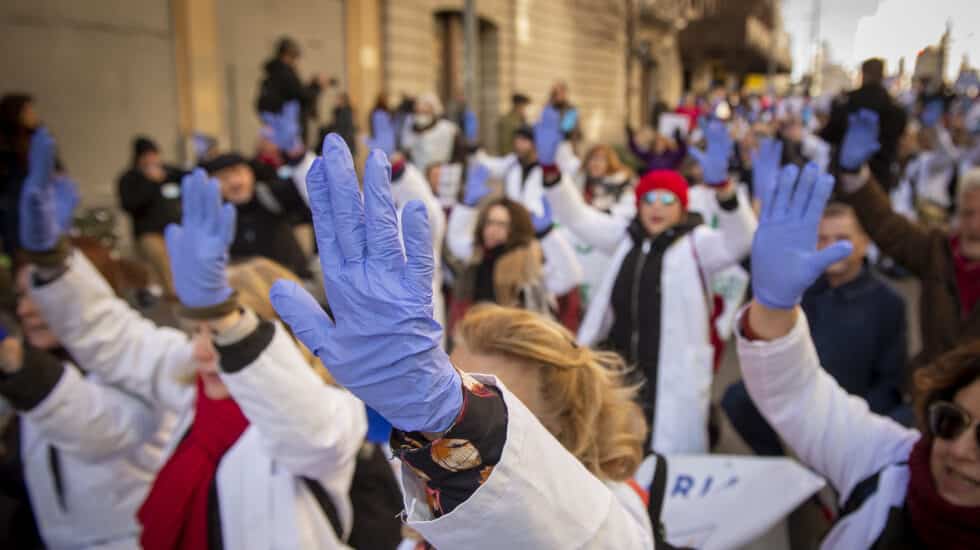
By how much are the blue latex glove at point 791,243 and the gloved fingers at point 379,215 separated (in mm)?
1006

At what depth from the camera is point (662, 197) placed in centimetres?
302

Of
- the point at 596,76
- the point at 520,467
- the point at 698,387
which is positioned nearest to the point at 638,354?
the point at 698,387

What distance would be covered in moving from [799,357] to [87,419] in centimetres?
186

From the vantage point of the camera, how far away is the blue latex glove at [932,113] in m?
8.31

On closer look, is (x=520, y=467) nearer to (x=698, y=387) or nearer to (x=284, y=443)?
(x=284, y=443)

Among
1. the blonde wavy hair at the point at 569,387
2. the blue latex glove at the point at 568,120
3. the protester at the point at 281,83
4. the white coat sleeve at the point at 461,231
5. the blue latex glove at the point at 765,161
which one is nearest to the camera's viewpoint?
→ the blonde wavy hair at the point at 569,387

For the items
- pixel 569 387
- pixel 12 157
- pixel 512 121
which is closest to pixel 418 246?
pixel 569 387

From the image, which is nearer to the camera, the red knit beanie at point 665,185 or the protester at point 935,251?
the protester at point 935,251

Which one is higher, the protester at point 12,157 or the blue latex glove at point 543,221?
the protester at point 12,157

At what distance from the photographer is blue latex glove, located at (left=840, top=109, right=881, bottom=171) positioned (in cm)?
290

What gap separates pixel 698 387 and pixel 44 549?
2286mm

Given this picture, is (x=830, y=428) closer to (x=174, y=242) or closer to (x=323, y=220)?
(x=323, y=220)

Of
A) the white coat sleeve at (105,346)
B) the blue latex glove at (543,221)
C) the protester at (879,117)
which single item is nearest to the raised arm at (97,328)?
the white coat sleeve at (105,346)

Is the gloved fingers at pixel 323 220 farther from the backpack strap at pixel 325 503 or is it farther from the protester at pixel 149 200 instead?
the protester at pixel 149 200
